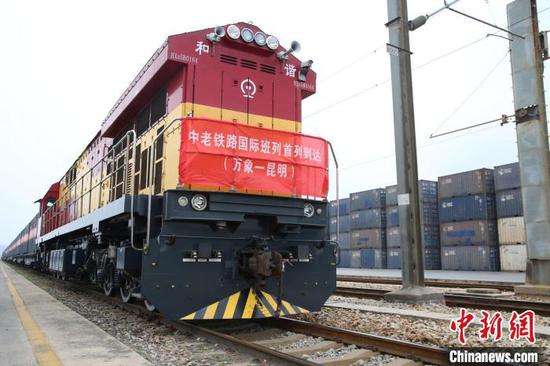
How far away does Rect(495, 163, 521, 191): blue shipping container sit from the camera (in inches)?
795

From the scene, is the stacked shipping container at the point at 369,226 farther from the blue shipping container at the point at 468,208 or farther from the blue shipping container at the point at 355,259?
the blue shipping container at the point at 468,208

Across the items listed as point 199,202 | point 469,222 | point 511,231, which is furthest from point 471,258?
point 199,202

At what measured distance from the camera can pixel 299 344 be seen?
4.81 metres

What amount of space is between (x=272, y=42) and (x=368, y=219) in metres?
21.2

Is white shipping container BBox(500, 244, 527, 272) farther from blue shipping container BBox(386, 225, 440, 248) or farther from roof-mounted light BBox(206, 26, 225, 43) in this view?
roof-mounted light BBox(206, 26, 225, 43)

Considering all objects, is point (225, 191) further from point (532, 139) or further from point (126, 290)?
point (532, 139)

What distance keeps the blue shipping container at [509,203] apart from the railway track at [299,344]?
17.2 meters

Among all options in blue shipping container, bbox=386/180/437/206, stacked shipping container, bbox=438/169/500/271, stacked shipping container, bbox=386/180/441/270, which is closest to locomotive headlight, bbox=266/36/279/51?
stacked shipping container, bbox=438/169/500/271

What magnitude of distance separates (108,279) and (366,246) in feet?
66.9

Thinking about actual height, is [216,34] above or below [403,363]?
above

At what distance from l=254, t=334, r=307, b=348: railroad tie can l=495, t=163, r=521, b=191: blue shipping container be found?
1807 centimetres

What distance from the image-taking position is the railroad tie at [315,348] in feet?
14.5

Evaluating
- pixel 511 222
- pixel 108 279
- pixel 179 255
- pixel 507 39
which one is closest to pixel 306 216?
pixel 179 255

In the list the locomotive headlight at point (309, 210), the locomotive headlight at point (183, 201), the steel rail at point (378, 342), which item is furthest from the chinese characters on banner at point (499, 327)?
the locomotive headlight at point (183, 201)
